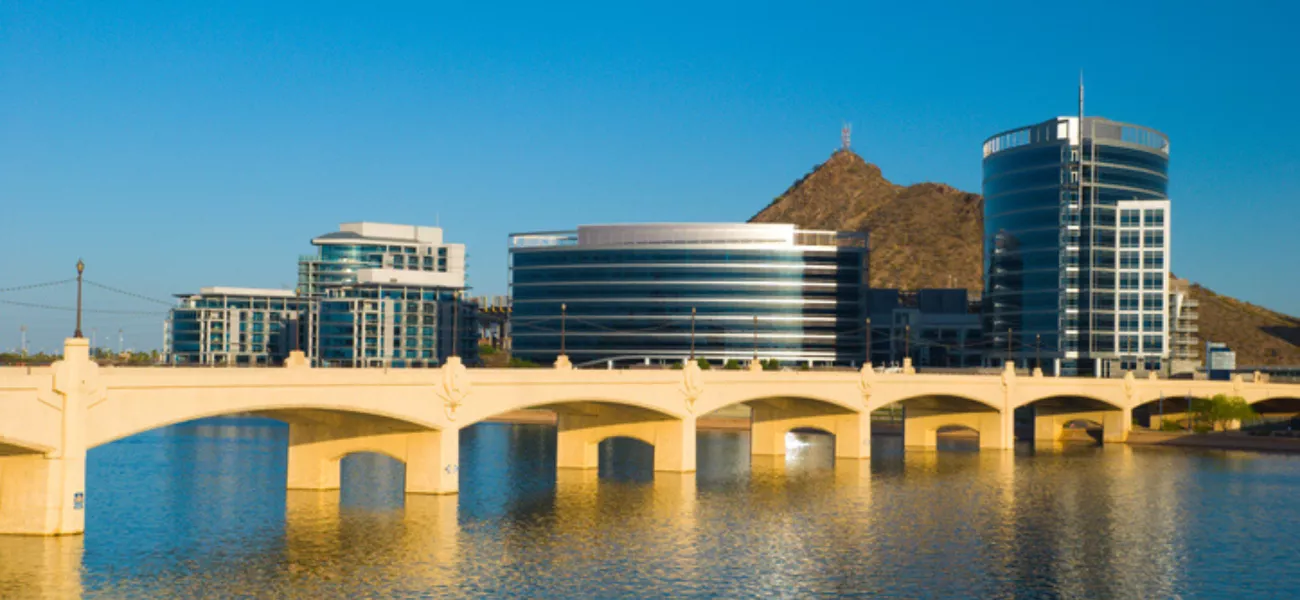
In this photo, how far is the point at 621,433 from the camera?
9888cm

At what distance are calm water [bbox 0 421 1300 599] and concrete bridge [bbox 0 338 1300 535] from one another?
239cm

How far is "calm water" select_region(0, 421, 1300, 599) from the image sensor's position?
5447cm

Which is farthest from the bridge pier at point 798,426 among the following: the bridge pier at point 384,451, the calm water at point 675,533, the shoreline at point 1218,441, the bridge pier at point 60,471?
the bridge pier at point 60,471

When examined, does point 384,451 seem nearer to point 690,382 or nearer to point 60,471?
point 690,382

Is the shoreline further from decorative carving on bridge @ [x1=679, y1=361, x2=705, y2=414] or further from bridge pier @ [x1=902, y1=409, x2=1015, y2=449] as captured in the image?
decorative carving on bridge @ [x1=679, y1=361, x2=705, y2=414]

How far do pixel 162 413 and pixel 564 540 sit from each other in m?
19.4

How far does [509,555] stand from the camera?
61.1 m

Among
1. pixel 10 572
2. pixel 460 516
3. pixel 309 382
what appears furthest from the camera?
pixel 460 516

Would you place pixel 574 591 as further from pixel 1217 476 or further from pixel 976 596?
pixel 1217 476

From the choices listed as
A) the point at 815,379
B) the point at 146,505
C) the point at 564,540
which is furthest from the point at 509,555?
the point at 815,379

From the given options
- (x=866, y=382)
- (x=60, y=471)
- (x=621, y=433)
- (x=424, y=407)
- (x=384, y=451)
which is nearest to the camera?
(x=60, y=471)

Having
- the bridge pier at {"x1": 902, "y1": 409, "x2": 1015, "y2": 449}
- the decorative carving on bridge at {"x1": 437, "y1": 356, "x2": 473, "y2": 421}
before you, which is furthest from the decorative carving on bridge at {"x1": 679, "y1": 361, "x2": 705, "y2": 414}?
the bridge pier at {"x1": 902, "y1": 409, "x2": 1015, "y2": 449}

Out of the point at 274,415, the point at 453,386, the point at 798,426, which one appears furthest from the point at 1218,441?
the point at 274,415

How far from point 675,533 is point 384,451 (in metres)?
18.8
